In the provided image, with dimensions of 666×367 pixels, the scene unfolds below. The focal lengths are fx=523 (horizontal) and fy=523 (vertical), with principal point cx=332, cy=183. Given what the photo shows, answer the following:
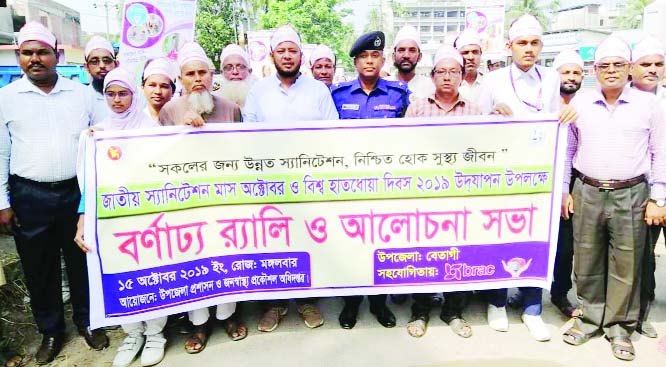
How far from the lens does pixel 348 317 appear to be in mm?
3650

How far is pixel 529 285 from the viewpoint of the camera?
3.48m

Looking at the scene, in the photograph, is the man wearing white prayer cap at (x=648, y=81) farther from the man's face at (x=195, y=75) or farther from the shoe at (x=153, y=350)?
the shoe at (x=153, y=350)

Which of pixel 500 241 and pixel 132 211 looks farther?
pixel 500 241

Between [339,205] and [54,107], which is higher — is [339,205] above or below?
below

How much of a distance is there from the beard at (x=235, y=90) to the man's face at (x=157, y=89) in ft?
5.12

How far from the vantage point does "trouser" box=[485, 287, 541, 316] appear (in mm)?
3562

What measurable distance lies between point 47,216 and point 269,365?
1.65 metres

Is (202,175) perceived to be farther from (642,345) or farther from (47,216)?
(642,345)

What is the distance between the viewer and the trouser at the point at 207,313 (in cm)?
343

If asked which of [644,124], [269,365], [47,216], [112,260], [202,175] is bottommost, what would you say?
[269,365]

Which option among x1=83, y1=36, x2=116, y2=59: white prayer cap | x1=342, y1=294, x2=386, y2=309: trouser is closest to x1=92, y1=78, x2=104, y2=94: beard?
x1=83, y1=36, x2=116, y2=59: white prayer cap

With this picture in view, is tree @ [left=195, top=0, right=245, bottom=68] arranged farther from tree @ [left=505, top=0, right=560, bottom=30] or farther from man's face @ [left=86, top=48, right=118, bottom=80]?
tree @ [left=505, top=0, right=560, bottom=30]

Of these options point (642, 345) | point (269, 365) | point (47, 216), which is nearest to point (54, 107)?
point (47, 216)

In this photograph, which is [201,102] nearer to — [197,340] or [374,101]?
[374,101]
